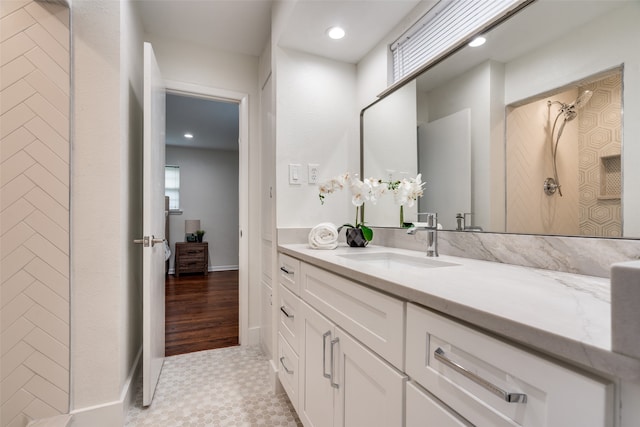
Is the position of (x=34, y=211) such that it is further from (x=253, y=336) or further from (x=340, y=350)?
(x=253, y=336)

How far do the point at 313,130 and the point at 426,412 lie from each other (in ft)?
5.54

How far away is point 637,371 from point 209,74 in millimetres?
2873

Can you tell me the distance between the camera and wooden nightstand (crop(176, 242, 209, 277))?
530cm

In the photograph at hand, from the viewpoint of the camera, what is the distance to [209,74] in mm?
2504

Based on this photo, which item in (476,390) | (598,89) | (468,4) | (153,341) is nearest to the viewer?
(476,390)

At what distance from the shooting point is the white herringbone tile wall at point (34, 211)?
1.35m

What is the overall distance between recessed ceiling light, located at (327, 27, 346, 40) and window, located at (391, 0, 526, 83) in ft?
1.04

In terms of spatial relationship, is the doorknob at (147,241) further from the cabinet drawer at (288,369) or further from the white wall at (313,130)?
the cabinet drawer at (288,369)

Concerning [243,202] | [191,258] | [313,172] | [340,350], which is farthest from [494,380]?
[191,258]

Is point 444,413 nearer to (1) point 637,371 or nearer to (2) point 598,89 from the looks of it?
(1) point 637,371

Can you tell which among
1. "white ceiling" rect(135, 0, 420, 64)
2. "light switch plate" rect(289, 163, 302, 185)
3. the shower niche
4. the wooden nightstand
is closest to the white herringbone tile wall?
"white ceiling" rect(135, 0, 420, 64)

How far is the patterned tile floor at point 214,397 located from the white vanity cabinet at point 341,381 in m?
0.40

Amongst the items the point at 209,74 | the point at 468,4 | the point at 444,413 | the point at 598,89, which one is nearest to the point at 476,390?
the point at 444,413

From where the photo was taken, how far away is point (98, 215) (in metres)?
1.48
